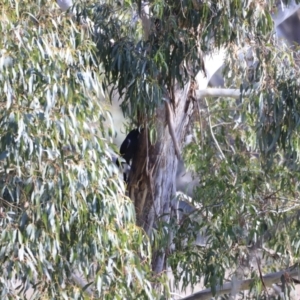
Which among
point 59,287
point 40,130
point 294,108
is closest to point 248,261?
point 294,108

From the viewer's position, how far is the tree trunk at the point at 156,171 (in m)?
5.11

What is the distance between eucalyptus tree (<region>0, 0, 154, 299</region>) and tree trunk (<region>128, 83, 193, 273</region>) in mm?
1407

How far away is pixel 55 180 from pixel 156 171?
76.1 inches

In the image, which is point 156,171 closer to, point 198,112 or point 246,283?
point 198,112

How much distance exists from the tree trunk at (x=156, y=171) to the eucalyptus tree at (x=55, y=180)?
141cm

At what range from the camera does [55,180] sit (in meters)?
3.29

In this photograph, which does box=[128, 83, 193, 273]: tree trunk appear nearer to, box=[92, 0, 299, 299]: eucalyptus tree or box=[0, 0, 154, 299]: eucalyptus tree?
box=[92, 0, 299, 299]: eucalyptus tree

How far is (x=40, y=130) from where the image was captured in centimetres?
329

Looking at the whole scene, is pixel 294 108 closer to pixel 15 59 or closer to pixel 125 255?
pixel 125 255

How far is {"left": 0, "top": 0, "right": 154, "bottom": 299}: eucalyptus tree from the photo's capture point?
10.6ft

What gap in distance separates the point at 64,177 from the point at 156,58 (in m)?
1.35

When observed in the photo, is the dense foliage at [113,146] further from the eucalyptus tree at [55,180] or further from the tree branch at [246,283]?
the tree branch at [246,283]

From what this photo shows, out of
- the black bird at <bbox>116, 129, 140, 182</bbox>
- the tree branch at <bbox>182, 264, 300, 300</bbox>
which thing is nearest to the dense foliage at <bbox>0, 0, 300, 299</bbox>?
the tree branch at <bbox>182, 264, 300, 300</bbox>

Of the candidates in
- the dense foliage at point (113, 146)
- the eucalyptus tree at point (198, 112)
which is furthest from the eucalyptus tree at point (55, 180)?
the eucalyptus tree at point (198, 112)
